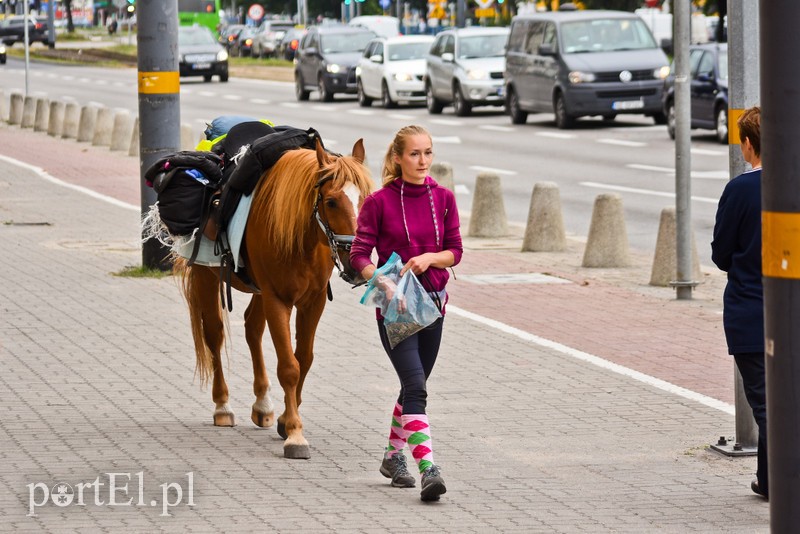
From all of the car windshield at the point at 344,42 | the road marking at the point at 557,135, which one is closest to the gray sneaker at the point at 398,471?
the road marking at the point at 557,135

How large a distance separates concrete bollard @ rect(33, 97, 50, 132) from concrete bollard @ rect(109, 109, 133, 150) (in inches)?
208

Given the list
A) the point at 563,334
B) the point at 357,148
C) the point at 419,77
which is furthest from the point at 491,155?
the point at 357,148

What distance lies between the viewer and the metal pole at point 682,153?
12055 mm

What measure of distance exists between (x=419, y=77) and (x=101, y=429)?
34116mm

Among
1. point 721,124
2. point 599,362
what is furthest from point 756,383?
point 721,124

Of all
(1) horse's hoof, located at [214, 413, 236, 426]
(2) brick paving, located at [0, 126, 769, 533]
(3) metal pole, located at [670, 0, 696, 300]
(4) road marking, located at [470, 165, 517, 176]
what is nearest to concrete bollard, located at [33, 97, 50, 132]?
(4) road marking, located at [470, 165, 517, 176]

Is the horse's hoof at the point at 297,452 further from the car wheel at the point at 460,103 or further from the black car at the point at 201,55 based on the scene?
the black car at the point at 201,55

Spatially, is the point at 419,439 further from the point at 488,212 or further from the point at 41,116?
the point at 41,116

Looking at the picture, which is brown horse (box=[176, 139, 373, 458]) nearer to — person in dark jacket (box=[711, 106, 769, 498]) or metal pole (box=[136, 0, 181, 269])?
person in dark jacket (box=[711, 106, 769, 498])

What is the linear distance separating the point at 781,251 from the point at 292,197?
3.79 meters

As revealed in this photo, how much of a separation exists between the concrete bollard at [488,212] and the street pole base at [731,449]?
388 inches

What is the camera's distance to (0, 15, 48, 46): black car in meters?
91.1

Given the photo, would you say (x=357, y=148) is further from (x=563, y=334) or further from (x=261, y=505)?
(x=563, y=334)

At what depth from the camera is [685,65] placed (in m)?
12.3
